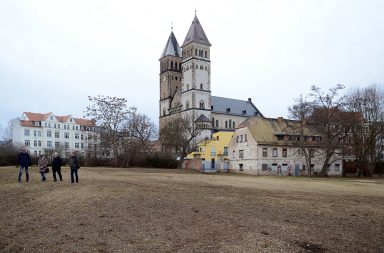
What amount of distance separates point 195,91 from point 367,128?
55.3m

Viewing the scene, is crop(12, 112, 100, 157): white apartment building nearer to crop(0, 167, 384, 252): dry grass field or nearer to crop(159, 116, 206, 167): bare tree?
crop(159, 116, 206, 167): bare tree

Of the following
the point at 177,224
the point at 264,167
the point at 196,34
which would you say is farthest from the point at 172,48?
the point at 177,224

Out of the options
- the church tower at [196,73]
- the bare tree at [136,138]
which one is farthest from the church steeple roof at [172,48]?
the bare tree at [136,138]

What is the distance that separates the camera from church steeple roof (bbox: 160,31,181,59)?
127m

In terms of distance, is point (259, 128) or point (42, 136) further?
point (42, 136)

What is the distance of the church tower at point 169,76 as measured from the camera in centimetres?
12425

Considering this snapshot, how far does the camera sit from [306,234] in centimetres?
1204

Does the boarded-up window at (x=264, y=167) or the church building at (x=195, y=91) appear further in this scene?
the church building at (x=195, y=91)

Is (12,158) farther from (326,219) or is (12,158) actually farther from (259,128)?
(326,219)

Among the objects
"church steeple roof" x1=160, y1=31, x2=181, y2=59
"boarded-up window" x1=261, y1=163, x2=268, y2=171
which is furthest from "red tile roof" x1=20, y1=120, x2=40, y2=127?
"boarded-up window" x1=261, y1=163, x2=268, y2=171

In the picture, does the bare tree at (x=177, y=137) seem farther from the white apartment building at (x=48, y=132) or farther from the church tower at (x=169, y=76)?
the church tower at (x=169, y=76)

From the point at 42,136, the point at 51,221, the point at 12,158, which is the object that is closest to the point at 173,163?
the point at 12,158

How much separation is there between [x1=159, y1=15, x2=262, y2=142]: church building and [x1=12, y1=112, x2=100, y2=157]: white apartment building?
2699 centimetres

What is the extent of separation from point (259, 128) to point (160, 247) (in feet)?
186
